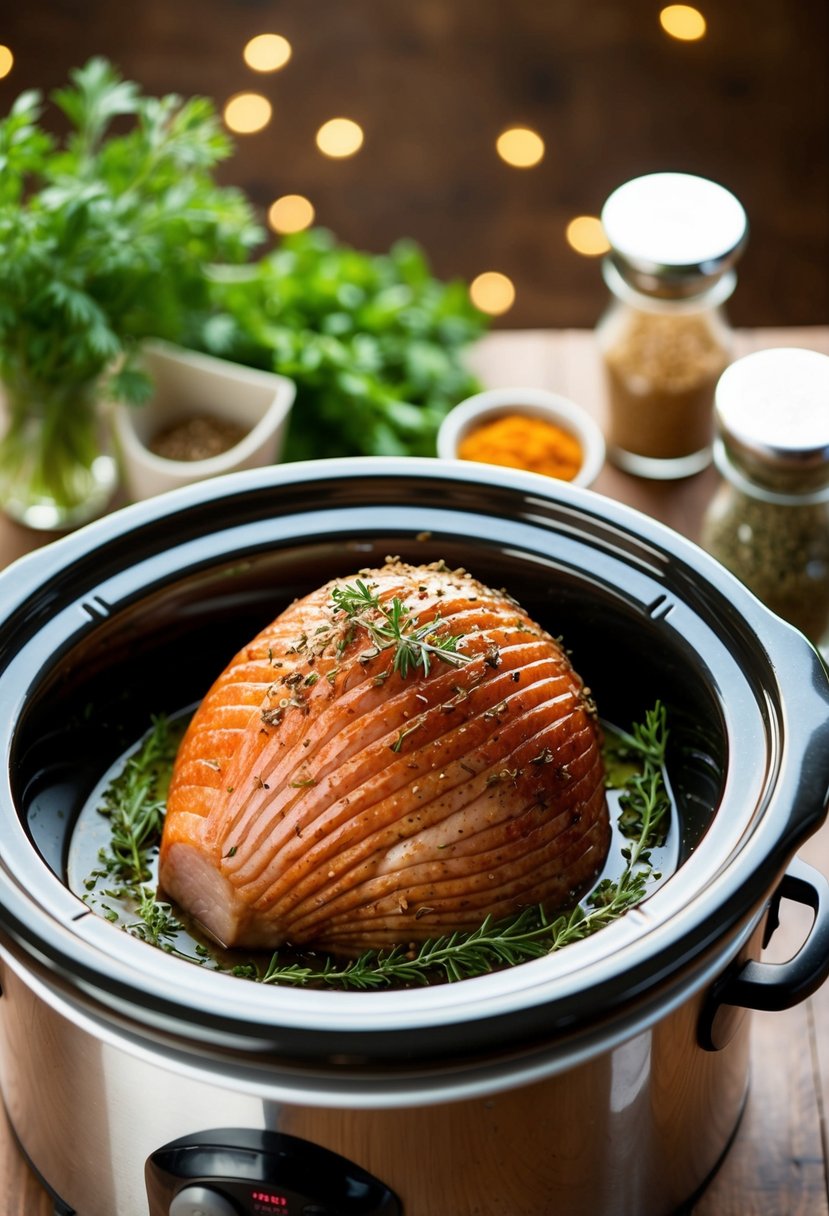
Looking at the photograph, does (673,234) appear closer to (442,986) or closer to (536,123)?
(442,986)

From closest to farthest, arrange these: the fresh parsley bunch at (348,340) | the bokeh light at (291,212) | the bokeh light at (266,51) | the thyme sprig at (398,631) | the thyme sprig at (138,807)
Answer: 1. the thyme sprig at (398,631)
2. the thyme sprig at (138,807)
3. the fresh parsley bunch at (348,340)
4. the bokeh light at (266,51)
5. the bokeh light at (291,212)

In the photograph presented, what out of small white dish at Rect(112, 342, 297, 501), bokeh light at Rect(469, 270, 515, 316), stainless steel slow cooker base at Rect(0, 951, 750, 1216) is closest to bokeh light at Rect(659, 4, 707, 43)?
bokeh light at Rect(469, 270, 515, 316)

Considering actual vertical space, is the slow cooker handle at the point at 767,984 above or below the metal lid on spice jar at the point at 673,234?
below

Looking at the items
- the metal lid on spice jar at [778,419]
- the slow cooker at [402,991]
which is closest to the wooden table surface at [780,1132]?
the slow cooker at [402,991]

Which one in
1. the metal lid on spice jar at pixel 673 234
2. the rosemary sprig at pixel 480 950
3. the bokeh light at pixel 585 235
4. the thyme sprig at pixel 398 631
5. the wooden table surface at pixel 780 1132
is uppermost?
the thyme sprig at pixel 398 631

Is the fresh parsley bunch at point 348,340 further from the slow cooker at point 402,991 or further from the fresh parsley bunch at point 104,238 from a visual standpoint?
the slow cooker at point 402,991

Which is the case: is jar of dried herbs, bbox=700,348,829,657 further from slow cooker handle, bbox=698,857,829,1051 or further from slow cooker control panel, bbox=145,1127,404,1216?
slow cooker control panel, bbox=145,1127,404,1216

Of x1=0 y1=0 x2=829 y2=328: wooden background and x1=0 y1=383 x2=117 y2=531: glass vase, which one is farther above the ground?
x1=0 y1=383 x2=117 y2=531: glass vase
